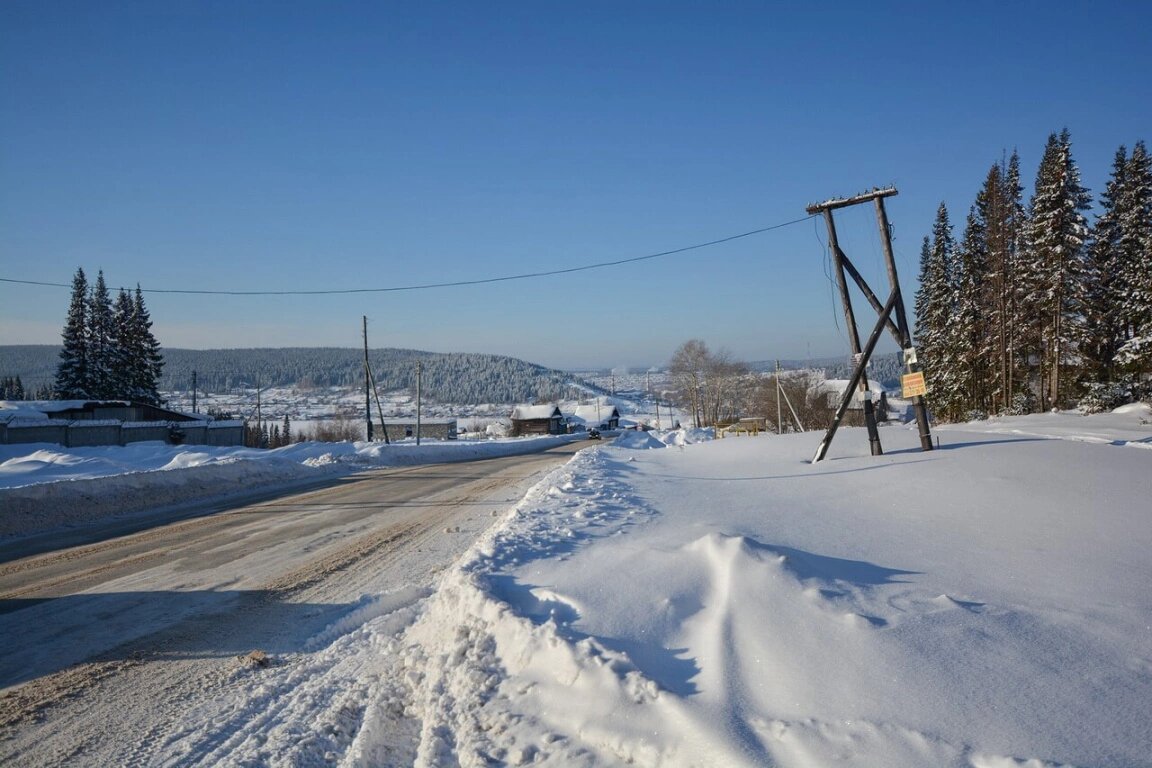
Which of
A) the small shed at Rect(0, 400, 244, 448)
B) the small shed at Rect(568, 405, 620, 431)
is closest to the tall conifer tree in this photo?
the small shed at Rect(0, 400, 244, 448)

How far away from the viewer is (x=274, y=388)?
17438cm

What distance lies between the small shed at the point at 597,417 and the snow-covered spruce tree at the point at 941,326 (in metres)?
60.1

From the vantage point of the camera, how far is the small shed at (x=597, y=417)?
102863 mm

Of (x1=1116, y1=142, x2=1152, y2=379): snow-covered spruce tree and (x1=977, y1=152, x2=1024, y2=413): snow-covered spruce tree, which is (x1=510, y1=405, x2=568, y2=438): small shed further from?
(x1=1116, y1=142, x2=1152, y2=379): snow-covered spruce tree

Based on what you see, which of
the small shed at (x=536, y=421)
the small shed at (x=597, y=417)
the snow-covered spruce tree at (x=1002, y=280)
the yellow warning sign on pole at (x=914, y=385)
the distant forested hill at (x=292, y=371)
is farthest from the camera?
the distant forested hill at (x=292, y=371)

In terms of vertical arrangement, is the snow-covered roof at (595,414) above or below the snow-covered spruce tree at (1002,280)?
below

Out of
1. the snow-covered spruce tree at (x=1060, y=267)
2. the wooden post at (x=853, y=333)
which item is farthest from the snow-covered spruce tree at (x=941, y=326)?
the wooden post at (x=853, y=333)

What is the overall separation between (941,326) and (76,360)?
6124 centimetres

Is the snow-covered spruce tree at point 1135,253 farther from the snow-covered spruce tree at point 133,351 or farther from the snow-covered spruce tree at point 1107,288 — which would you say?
the snow-covered spruce tree at point 133,351

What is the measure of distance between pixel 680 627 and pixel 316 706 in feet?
8.02

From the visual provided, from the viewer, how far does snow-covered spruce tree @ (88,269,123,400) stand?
48219mm

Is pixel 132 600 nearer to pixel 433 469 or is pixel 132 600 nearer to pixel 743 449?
pixel 743 449

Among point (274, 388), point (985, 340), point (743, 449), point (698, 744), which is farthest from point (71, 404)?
point (274, 388)

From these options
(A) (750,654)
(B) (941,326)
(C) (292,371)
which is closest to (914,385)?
(A) (750,654)
